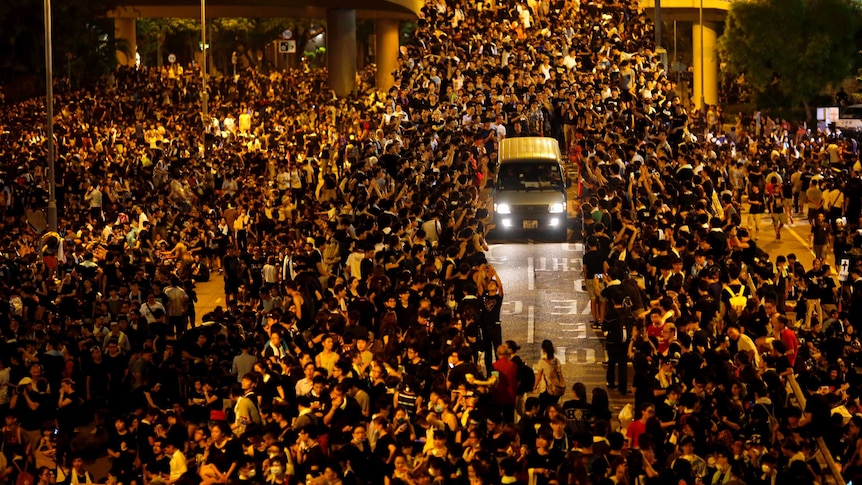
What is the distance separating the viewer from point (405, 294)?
61.3ft

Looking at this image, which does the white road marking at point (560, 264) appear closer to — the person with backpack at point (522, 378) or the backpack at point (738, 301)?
the backpack at point (738, 301)

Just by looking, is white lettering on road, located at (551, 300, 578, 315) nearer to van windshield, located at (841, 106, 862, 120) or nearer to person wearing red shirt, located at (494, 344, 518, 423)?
person wearing red shirt, located at (494, 344, 518, 423)

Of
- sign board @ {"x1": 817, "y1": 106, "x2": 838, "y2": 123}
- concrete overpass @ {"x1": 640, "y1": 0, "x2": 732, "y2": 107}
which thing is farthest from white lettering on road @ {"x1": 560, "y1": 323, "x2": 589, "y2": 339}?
concrete overpass @ {"x1": 640, "y1": 0, "x2": 732, "y2": 107}

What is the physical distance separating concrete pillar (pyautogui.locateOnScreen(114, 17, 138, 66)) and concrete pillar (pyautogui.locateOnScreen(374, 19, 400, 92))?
1013 cm

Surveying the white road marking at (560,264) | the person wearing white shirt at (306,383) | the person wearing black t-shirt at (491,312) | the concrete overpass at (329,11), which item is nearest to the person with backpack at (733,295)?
the person wearing black t-shirt at (491,312)

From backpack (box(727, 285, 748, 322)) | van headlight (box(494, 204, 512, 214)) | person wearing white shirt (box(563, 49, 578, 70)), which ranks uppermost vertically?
person wearing white shirt (box(563, 49, 578, 70))

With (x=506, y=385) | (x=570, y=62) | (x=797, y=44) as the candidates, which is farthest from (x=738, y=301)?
(x=797, y=44)

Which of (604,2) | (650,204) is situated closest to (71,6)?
(604,2)

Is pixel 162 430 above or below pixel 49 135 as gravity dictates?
below

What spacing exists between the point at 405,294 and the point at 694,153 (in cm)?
1235

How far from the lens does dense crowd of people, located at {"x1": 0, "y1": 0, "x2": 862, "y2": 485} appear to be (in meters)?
14.4

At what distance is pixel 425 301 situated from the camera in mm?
18078

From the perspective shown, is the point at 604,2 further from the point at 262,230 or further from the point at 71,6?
the point at 262,230

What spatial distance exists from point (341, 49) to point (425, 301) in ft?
134
